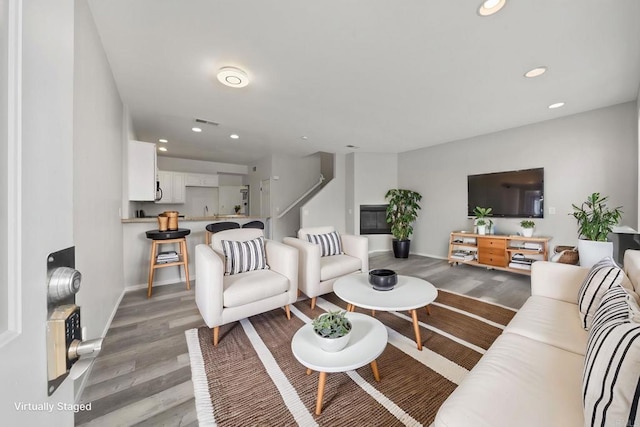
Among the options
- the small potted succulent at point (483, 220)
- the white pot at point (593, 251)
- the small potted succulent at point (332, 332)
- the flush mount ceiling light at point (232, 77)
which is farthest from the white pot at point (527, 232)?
the flush mount ceiling light at point (232, 77)

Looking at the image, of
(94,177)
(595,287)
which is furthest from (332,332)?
(94,177)

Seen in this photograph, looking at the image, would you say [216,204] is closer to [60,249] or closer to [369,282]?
[369,282]

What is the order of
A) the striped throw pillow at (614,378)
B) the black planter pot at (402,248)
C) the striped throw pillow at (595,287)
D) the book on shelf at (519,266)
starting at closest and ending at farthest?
the striped throw pillow at (614,378), the striped throw pillow at (595,287), the book on shelf at (519,266), the black planter pot at (402,248)

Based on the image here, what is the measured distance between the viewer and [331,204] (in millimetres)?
5789

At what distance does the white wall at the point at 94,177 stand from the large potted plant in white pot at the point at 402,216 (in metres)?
4.51

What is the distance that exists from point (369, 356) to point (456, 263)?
3842mm

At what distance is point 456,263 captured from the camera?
4.38 metres

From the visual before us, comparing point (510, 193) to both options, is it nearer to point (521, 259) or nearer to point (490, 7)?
point (521, 259)

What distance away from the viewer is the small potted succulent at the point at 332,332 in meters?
1.28

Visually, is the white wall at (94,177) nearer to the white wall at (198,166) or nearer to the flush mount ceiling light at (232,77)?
the flush mount ceiling light at (232,77)

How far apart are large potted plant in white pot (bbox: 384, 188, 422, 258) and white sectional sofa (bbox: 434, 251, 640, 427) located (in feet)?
10.9

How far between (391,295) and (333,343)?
827 mm

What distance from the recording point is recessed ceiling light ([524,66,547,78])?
2203 mm

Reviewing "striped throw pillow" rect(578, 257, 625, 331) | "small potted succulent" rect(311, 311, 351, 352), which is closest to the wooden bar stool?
"small potted succulent" rect(311, 311, 351, 352)
